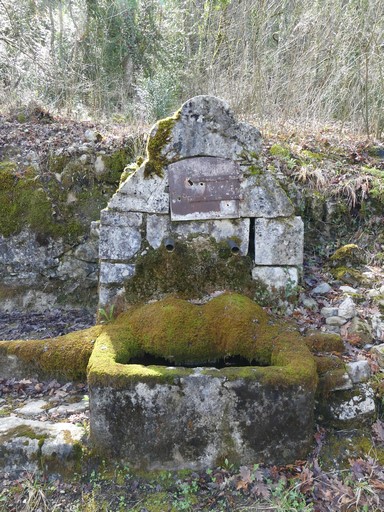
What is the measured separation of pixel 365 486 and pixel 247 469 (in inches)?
28.2

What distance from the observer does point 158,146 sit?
3943mm

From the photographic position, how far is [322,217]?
5.42m

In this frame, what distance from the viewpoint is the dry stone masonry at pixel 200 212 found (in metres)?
3.92

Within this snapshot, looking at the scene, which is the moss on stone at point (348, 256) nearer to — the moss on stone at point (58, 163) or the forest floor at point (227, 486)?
the forest floor at point (227, 486)

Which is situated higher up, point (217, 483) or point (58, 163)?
point (58, 163)

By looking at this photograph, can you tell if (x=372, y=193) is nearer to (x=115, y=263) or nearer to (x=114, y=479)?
(x=115, y=263)

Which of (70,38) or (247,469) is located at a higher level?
(70,38)

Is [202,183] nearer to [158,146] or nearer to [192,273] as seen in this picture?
[158,146]

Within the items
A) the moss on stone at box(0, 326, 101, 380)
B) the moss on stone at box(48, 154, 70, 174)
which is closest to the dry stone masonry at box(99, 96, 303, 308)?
the moss on stone at box(0, 326, 101, 380)

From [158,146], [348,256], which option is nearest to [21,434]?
[158,146]

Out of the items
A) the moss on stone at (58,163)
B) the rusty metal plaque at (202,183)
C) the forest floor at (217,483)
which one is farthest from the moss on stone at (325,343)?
the moss on stone at (58,163)

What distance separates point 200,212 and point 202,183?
10.2 inches

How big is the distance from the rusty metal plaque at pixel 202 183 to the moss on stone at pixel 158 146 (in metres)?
0.10

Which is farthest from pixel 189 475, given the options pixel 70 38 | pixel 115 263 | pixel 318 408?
pixel 70 38
